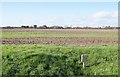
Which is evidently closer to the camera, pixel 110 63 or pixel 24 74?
pixel 24 74

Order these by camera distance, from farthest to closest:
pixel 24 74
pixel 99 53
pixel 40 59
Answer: pixel 99 53 < pixel 40 59 < pixel 24 74

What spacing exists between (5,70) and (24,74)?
101cm

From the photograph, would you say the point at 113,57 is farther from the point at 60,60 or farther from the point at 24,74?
the point at 24,74

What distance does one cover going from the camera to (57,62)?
1636cm

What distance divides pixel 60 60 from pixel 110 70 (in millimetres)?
2660

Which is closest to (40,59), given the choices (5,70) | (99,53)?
(5,70)

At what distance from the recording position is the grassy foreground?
1570 centimetres

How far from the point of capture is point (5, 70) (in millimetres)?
15711

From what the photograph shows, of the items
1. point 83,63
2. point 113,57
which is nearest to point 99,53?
point 113,57

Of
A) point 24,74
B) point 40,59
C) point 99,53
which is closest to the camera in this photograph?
point 24,74

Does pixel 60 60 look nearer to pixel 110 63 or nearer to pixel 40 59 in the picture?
pixel 40 59

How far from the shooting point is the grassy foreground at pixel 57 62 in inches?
618

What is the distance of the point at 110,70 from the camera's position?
1588 cm

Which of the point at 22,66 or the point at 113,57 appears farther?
the point at 113,57
